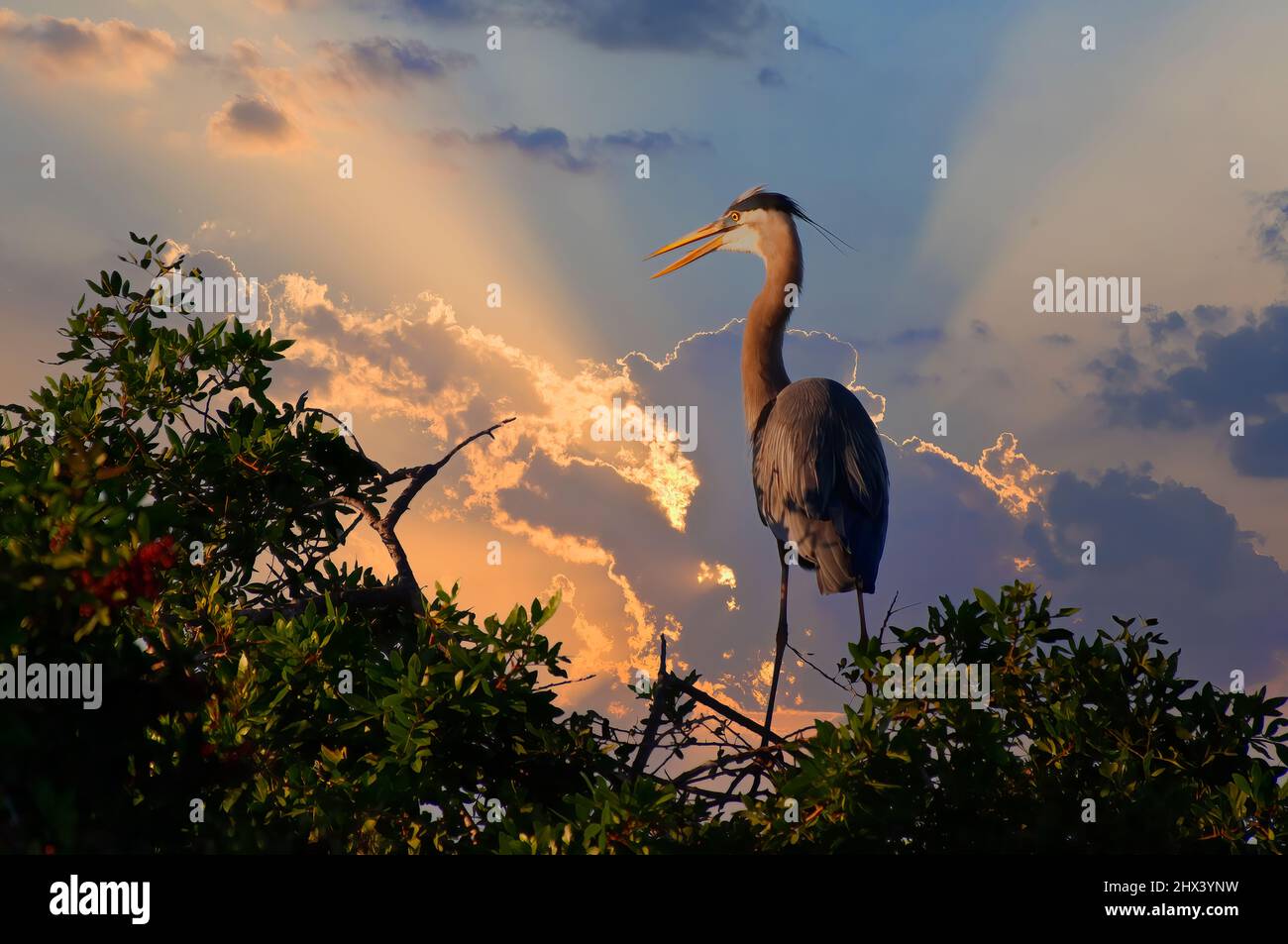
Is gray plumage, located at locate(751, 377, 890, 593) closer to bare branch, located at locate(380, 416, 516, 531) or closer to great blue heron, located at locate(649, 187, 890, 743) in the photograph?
great blue heron, located at locate(649, 187, 890, 743)

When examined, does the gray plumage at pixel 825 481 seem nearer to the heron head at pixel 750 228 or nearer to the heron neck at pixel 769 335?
the heron neck at pixel 769 335

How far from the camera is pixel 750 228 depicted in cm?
1093

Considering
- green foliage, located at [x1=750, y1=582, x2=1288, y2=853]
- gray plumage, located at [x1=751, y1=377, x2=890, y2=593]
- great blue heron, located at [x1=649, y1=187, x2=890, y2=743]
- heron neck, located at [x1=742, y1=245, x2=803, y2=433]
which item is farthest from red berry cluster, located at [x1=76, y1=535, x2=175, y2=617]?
heron neck, located at [x1=742, y1=245, x2=803, y2=433]

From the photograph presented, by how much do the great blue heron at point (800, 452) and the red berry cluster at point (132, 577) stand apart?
490 cm

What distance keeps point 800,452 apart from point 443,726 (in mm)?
4761

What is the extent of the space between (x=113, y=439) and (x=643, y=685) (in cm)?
326

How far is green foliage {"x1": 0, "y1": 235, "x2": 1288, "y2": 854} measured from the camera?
3018mm

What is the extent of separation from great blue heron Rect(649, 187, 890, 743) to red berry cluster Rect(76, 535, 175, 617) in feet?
16.1

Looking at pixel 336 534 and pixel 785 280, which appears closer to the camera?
pixel 336 534

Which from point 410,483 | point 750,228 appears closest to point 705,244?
point 750,228

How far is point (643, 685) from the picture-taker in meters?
5.32

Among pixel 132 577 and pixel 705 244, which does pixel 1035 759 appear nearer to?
pixel 132 577
